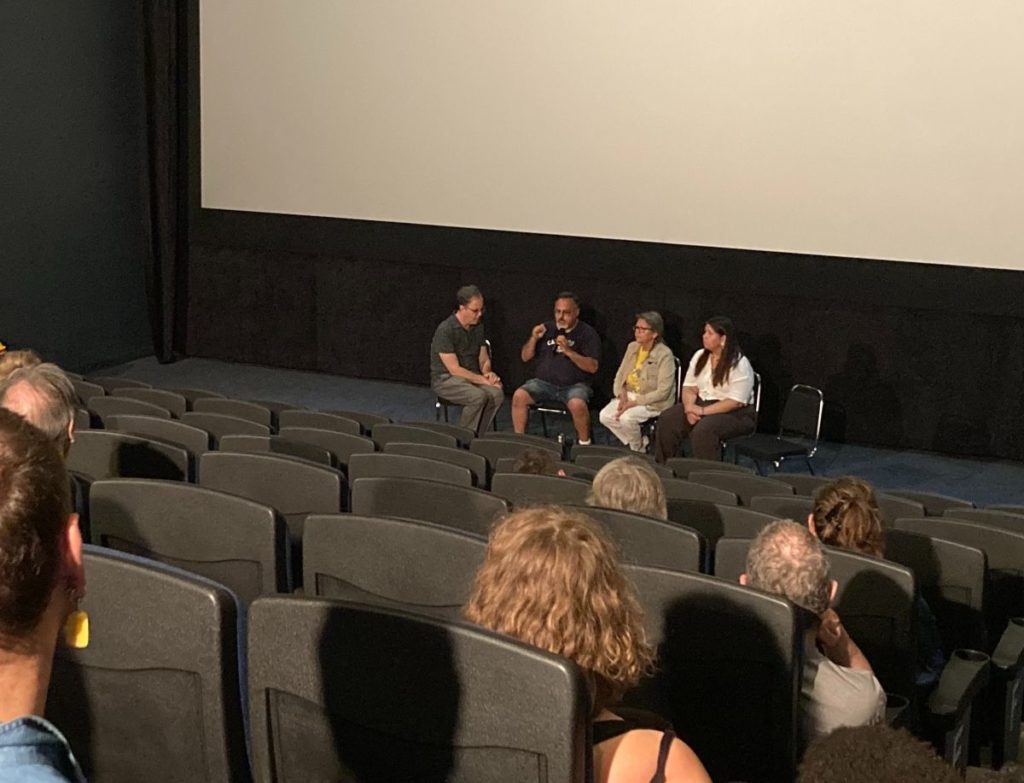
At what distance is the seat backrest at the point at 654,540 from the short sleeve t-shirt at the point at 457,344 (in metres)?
4.90

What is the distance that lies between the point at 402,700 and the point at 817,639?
1379 mm

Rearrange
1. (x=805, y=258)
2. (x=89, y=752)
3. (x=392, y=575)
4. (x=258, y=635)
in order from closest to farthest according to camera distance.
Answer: (x=258, y=635), (x=89, y=752), (x=392, y=575), (x=805, y=258)

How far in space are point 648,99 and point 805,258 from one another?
5.04ft

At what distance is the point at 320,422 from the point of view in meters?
6.10

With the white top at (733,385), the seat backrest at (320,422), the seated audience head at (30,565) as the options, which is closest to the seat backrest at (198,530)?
the seated audience head at (30,565)

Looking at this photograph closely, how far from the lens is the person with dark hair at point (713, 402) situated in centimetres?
737

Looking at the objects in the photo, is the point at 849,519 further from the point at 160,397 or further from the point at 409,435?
the point at 160,397

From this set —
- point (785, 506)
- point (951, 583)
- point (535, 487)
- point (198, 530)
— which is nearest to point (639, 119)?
point (785, 506)

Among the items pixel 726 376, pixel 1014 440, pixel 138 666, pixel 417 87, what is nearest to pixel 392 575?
pixel 138 666

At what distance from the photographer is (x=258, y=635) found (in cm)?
166

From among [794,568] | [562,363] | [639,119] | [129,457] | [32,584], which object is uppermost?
[639,119]

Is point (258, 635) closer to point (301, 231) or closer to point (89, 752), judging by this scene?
point (89, 752)

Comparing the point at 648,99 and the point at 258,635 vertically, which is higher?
the point at 648,99

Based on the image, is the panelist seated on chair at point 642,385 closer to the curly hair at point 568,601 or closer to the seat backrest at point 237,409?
the seat backrest at point 237,409
